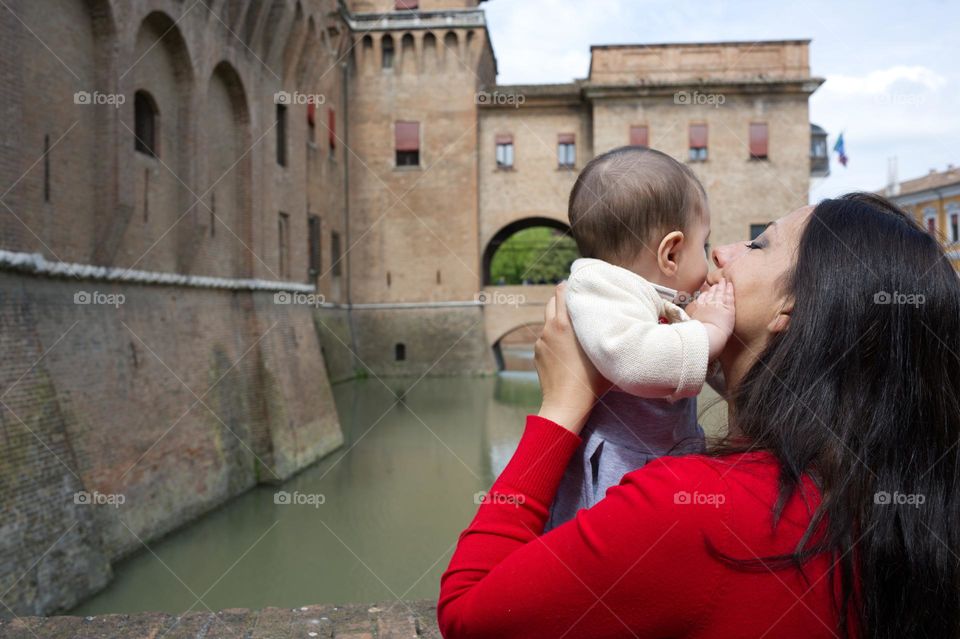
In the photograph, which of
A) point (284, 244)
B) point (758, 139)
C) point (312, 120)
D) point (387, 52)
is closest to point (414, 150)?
point (387, 52)

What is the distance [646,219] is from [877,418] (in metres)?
0.83

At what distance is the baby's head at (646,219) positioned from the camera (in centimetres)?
186

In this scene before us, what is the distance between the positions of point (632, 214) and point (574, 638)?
1067 mm

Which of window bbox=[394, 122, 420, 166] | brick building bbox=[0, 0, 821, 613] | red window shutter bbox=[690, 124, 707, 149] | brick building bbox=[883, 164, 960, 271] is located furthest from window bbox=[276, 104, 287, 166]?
brick building bbox=[883, 164, 960, 271]

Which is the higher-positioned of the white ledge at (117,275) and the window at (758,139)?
the window at (758,139)

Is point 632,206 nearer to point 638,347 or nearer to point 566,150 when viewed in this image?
point 638,347

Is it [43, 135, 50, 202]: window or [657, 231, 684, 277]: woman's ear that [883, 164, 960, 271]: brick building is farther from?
[657, 231, 684, 277]: woman's ear

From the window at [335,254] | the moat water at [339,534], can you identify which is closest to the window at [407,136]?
the window at [335,254]

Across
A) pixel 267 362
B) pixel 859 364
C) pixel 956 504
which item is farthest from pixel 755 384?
pixel 267 362

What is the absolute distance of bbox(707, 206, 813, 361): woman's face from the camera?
54.2 inches

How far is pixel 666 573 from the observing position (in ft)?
3.57

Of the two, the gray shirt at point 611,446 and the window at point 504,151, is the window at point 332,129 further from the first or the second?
the gray shirt at point 611,446

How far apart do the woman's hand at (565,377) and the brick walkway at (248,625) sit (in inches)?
69.4

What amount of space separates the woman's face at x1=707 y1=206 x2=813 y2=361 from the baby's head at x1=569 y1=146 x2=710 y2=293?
0.37 meters
